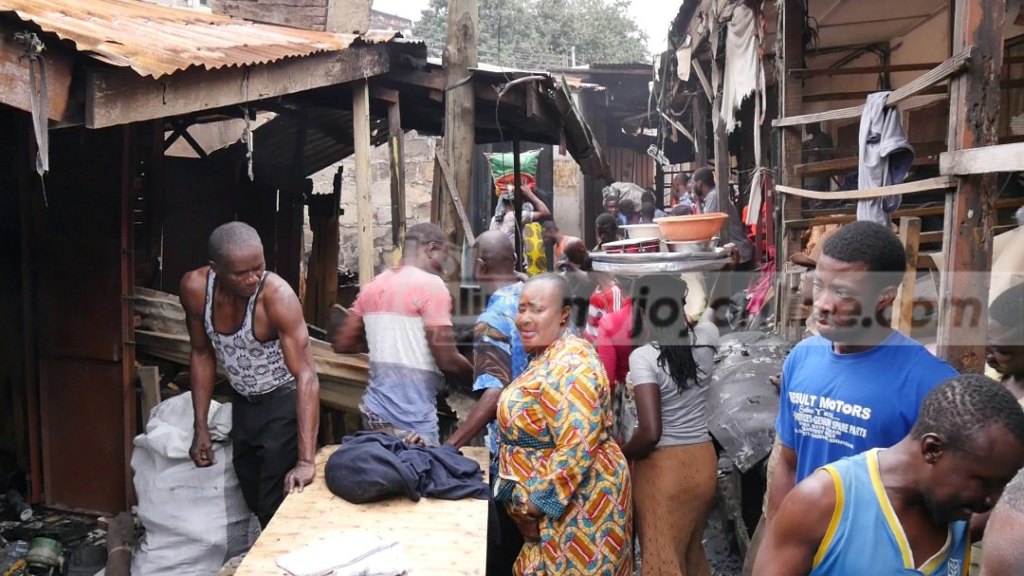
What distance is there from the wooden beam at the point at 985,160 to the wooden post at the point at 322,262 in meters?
7.03

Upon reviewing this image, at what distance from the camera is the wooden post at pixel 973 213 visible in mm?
2898

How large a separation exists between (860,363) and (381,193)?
38.8 ft

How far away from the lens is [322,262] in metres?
8.98

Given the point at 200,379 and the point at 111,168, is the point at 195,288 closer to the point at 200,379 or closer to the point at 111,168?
the point at 200,379

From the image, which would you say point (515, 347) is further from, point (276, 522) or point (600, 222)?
point (600, 222)

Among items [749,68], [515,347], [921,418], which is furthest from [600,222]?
[921,418]

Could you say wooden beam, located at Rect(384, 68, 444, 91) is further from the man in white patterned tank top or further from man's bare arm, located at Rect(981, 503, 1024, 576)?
man's bare arm, located at Rect(981, 503, 1024, 576)

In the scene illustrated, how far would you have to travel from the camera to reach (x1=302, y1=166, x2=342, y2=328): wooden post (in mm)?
8977


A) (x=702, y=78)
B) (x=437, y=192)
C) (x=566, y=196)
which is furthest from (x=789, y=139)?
(x=566, y=196)

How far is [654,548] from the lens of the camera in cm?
376

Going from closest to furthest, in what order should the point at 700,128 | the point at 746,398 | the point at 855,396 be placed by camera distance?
the point at 855,396 < the point at 746,398 < the point at 700,128

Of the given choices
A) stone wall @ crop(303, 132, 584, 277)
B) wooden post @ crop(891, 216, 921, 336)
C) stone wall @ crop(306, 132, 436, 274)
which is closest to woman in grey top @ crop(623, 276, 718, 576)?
wooden post @ crop(891, 216, 921, 336)

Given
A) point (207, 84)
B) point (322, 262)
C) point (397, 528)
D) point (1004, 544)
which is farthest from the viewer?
point (322, 262)

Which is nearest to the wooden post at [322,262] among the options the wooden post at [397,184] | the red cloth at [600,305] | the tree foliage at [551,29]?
the wooden post at [397,184]
